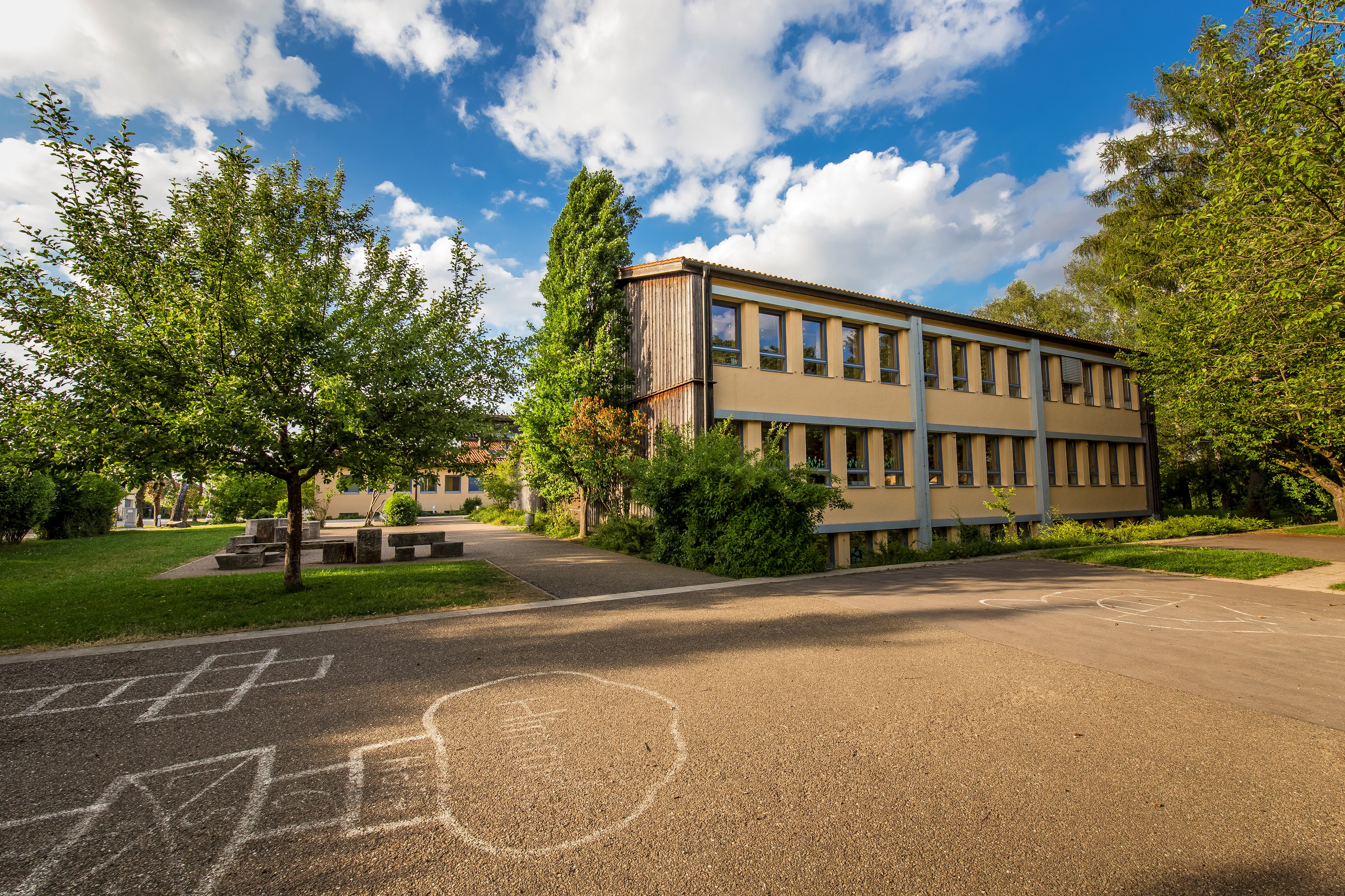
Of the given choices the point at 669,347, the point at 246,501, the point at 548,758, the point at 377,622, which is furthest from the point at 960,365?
the point at 246,501

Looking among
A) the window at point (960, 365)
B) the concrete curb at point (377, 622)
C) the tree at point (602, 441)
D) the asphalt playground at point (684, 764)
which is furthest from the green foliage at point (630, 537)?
the window at point (960, 365)

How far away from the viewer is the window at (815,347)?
689 inches

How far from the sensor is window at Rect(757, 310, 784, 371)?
16750 mm

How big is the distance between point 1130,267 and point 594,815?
29099 mm

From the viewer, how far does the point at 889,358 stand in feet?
63.1

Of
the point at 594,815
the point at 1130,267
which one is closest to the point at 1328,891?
the point at 594,815

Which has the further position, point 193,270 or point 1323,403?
point 1323,403

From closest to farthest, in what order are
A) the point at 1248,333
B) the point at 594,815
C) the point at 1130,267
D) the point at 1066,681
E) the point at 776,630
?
the point at 594,815
the point at 1066,681
the point at 776,630
the point at 1248,333
the point at 1130,267

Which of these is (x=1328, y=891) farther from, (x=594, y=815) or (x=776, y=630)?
(x=776, y=630)

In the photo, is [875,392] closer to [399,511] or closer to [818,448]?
[818,448]

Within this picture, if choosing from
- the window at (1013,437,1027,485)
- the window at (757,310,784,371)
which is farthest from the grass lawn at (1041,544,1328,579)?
the window at (757,310,784,371)

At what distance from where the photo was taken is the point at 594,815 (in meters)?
3.12

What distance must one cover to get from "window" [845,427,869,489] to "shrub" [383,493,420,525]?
2352cm

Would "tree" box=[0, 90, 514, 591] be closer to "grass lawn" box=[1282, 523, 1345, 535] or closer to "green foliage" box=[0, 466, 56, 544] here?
"green foliage" box=[0, 466, 56, 544]
